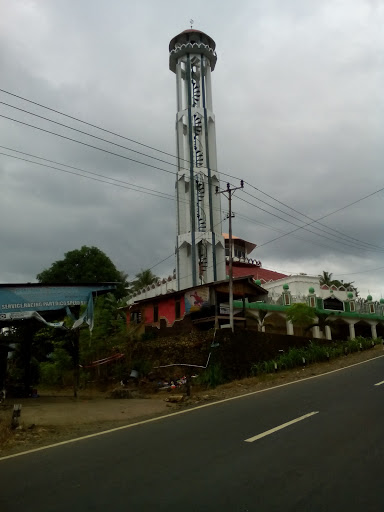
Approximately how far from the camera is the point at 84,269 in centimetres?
4581

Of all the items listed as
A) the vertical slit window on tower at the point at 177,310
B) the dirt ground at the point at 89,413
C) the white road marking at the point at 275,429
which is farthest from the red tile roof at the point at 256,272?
the white road marking at the point at 275,429

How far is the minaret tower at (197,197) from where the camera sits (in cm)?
4038

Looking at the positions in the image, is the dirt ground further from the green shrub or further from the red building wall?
the red building wall

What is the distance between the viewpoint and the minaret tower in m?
40.4

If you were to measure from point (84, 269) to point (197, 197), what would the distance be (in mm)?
14839

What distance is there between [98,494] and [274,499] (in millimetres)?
2095

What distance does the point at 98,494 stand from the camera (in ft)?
16.8

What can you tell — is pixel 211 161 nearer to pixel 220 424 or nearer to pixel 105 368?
pixel 105 368

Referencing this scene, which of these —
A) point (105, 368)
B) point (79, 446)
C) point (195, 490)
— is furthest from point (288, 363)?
point (195, 490)

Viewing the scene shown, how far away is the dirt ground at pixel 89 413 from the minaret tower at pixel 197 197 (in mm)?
20000

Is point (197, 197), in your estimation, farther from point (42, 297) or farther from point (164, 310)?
point (42, 297)

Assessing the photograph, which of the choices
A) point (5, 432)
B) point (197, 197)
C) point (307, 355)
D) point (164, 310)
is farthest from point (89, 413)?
point (197, 197)

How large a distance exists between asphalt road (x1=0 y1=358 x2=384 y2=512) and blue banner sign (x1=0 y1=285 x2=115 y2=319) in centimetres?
782

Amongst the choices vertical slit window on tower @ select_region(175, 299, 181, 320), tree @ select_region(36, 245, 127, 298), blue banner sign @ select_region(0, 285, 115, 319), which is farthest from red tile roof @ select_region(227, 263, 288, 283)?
blue banner sign @ select_region(0, 285, 115, 319)
